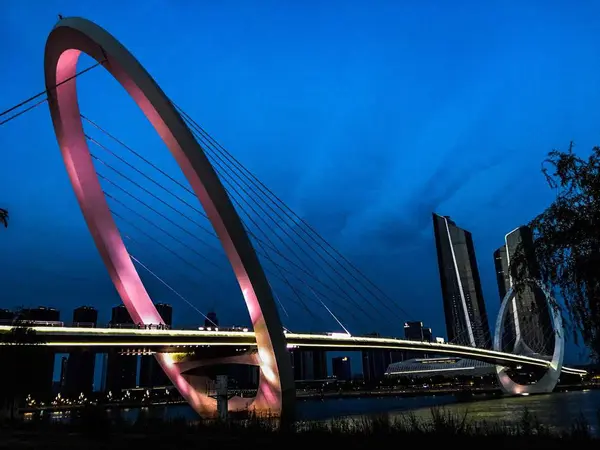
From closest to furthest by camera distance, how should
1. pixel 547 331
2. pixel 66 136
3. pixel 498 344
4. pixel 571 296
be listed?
pixel 571 296
pixel 66 136
pixel 498 344
pixel 547 331

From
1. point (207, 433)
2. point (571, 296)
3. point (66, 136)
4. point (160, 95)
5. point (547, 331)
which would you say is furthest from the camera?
point (547, 331)

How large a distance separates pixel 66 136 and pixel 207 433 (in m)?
21.8

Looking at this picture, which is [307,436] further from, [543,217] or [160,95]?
[160,95]

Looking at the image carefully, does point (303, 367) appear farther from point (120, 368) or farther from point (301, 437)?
point (301, 437)

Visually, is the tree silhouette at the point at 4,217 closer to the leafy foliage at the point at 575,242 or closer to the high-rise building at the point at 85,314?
the leafy foliage at the point at 575,242

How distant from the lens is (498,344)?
199 ft

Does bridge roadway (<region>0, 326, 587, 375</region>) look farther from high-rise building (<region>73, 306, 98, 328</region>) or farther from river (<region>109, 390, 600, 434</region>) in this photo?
high-rise building (<region>73, 306, 98, 328</region>)

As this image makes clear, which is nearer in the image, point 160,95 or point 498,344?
point 160,95

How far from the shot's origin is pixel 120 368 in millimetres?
94625

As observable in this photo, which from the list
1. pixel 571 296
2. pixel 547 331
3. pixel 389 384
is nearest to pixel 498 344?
pixel 547 331

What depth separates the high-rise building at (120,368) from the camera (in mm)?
84250

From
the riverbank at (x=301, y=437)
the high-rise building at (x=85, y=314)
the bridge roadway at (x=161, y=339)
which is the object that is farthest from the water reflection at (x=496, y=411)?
the high-rise building at (x=85, y=314)

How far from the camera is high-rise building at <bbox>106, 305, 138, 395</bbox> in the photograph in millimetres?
84250

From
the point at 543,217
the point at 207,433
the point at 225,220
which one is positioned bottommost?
the point at 207,433
